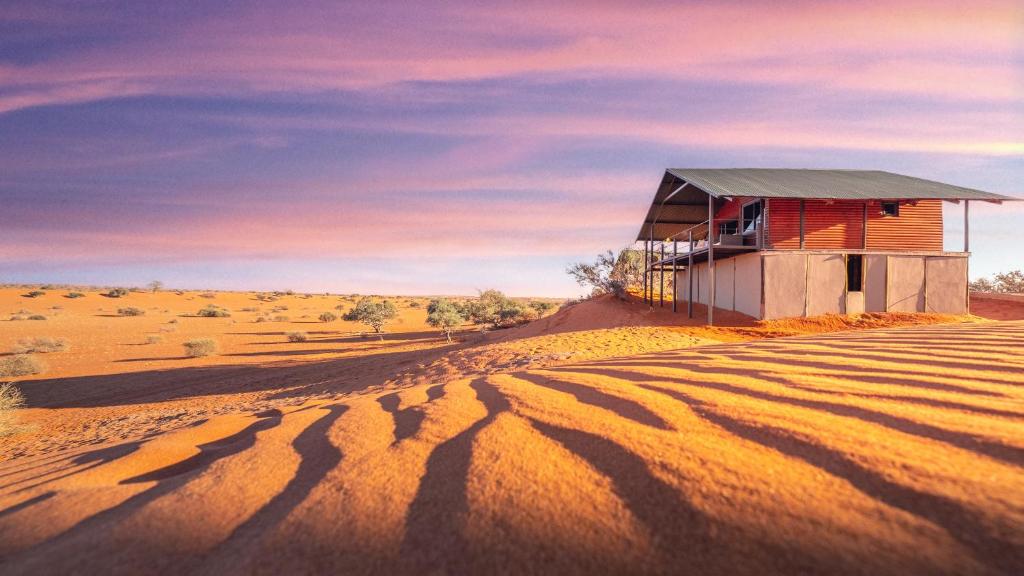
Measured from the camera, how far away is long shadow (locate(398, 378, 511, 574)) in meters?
1.31

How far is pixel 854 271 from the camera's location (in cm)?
Answer: 1473

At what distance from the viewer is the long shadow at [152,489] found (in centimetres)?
168

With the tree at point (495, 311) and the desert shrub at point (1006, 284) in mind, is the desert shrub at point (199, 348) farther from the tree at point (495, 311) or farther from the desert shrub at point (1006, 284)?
the desert shrub at point (1006, 284)

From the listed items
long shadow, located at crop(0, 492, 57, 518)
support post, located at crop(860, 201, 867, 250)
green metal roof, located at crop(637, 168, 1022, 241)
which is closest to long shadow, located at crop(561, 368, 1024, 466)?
long shadow, located at crop(0, 492, 57, 518)

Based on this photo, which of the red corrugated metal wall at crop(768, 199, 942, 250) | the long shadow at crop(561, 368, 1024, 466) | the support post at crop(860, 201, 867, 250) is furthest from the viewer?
the support post at crop(860, 201, 867, 250)

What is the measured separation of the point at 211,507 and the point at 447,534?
1082mm

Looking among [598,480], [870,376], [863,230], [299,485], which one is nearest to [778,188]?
[863,230]

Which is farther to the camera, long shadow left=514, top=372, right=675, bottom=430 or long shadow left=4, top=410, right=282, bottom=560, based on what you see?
long shadow left=514, top=372, right=675, bottom=430

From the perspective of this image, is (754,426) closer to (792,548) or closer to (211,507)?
(792,548)

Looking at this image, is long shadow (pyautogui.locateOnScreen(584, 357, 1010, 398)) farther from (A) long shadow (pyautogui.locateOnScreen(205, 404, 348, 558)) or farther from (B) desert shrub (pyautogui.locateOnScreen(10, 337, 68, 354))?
(B) desert shrub (pyautogui.locateOnScreen(10, 337, 68, 354))

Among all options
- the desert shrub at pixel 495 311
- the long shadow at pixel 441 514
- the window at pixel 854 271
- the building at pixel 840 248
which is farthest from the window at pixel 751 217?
the long shadow at pixel 441 514

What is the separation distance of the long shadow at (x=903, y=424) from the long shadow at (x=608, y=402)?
64 centimetres

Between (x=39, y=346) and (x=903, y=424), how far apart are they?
2374 cm

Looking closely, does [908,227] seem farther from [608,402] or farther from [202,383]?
[202,383]
